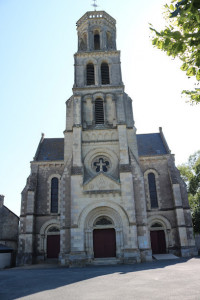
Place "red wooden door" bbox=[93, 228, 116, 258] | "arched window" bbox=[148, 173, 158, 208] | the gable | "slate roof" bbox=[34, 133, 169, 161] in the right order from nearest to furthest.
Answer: "red wooden door" bbox=[93, 228, 116, 258]
the gable
"arched window" bbox=[148, 173, 158, 208]
"slate roof" bbox=[34, 133, 169, 161]

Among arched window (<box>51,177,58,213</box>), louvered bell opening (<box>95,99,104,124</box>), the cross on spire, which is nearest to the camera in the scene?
the cross on spire

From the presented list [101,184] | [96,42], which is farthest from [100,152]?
[96,42]

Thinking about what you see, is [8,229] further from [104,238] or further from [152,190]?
[152,190]

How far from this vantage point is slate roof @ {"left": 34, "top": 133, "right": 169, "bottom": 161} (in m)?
28.4

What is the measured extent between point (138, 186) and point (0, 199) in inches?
611

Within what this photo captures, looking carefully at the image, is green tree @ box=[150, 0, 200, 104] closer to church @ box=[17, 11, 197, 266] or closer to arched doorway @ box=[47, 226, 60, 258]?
church @ box=[17, 11, 197, 266]

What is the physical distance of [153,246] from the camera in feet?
81.9

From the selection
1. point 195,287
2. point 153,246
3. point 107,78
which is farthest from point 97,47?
point 195,287

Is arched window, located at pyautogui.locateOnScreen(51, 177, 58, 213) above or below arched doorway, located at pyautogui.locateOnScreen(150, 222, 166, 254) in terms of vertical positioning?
above

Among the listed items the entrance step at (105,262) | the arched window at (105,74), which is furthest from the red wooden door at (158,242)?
the arched window at (105,74)

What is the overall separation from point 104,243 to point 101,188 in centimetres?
463

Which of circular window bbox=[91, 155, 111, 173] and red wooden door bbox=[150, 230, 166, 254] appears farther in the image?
red wooden door bbox=[150, 230, 166, 254]

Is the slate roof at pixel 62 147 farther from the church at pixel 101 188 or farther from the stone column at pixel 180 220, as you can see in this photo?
the stone column at pixel 180 220

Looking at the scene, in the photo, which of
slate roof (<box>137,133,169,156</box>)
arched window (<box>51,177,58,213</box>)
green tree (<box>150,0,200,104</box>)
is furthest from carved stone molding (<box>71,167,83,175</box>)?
green tree (<box>150,0,200,104</box>)
